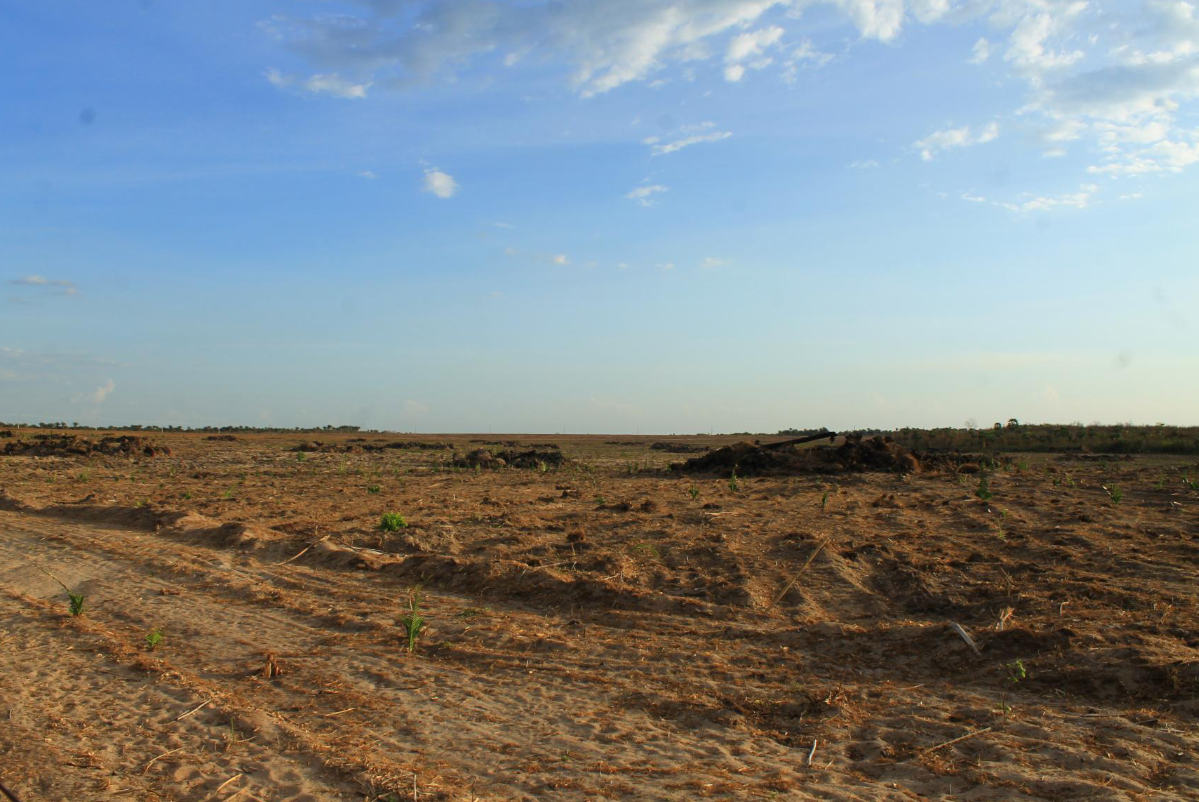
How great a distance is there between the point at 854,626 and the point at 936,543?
3.77m

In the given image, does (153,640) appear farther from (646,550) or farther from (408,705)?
(646,550)

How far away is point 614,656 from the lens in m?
6.18

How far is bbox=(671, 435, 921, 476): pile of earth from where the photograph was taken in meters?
20.2

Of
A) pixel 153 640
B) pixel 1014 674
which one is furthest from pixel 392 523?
pixel 1014 674

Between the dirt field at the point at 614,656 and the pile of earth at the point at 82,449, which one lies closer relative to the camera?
the dirt field at the point at 614,656

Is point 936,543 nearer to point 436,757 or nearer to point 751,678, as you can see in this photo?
point 751,678

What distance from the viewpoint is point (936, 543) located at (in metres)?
10.0

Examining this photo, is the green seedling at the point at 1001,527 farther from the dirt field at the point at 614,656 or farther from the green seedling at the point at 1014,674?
the green seedling at the point at 1014,674

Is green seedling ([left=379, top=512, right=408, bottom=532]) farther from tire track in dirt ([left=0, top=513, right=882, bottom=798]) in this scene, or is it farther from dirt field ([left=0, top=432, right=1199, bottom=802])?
tire track in dirt ([left=0, top=513, right=882, bottom=798])

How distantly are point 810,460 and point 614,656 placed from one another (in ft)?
52.2

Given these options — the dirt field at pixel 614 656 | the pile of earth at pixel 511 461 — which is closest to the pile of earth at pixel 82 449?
the pile of earth at pixel 511 461

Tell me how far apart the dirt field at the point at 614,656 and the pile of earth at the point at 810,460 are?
22.9 feet

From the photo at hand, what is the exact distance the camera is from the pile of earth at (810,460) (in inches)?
794

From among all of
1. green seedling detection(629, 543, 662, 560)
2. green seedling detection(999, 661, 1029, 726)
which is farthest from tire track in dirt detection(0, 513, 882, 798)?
green seedling detection(629, 543, 662, 560)
